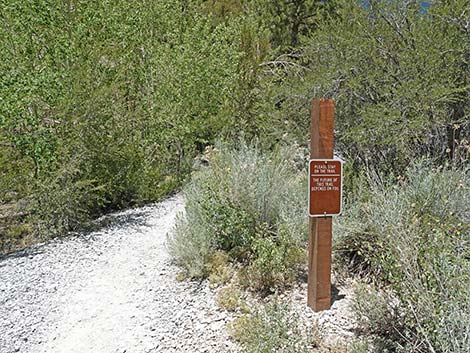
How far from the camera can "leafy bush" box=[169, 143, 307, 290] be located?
15.1 feet

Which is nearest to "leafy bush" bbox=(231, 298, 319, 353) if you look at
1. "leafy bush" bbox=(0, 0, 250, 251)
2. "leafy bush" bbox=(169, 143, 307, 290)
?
"leafy bush" bbox=(169, 143, 307, 290)

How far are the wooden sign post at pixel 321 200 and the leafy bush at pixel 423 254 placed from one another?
444 millimetres

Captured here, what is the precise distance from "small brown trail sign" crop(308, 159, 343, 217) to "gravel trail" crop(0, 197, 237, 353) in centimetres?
130

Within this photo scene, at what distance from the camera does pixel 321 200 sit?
11.9 ft

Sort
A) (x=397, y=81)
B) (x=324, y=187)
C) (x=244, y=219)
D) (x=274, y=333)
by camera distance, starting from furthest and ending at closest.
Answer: (x=397, y=81) < (x=244, y=219) < (x=324, y=187) < (x=274, y=333)

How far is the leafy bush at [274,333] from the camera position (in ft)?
10.2

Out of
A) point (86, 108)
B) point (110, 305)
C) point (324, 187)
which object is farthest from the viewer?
point (86, 108)

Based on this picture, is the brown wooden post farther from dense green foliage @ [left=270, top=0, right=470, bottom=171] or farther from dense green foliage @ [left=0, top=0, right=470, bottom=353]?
dense green foliage @ [left=270, top=0, right=470, bottom=171]

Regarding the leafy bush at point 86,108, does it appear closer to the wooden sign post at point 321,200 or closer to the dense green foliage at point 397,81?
the dense green foliage at point 397,81

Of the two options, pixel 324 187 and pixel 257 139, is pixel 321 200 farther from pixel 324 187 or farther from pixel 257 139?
pixel 257 139

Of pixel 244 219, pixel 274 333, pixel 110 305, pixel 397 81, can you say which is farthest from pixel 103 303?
pixel 397 81

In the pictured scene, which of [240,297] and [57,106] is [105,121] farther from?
[240,297]

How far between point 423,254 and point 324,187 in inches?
36.1

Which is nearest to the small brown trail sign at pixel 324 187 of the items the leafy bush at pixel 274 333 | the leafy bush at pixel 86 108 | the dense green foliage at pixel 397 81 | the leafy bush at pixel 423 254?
the leafy bush at pixel 423 254
